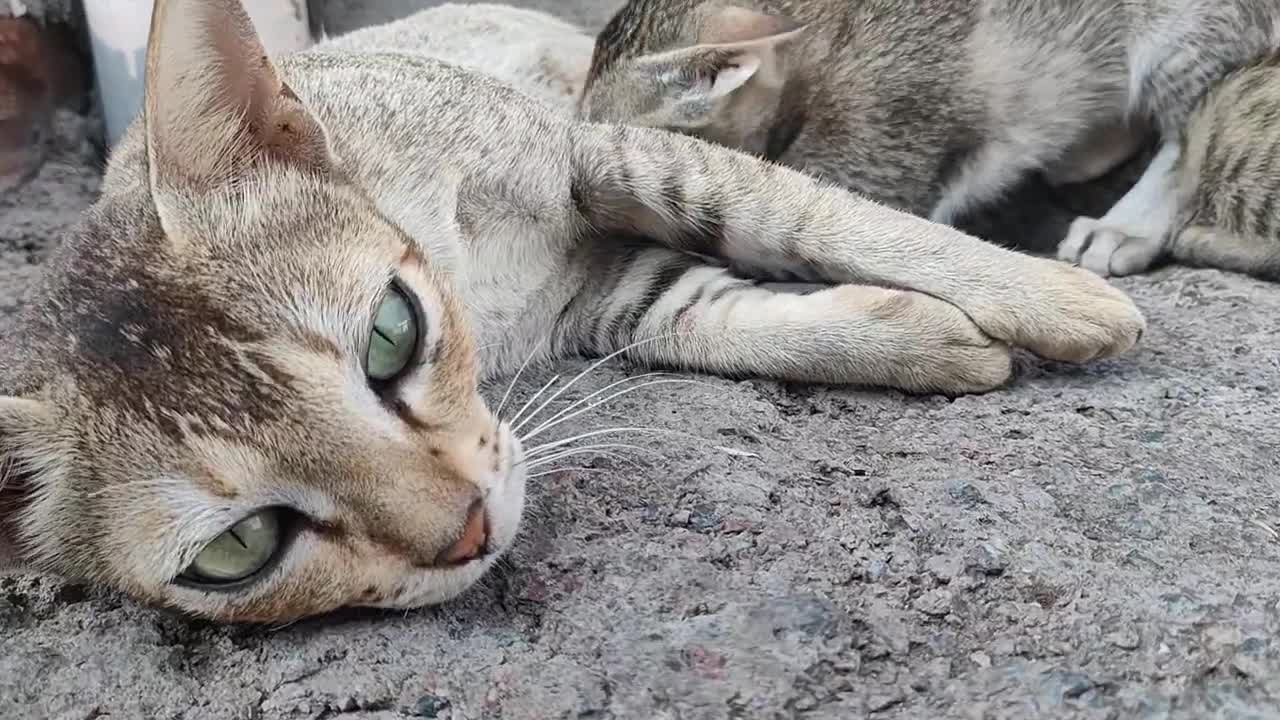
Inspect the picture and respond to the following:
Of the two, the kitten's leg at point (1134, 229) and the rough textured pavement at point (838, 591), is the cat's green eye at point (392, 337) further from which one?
the kitten's leg at point (1134, 229)

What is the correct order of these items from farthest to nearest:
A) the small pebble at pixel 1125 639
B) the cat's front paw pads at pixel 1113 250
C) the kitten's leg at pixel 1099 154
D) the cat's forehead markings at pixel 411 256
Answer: the kitten's leg at pixel 1099 154 < the cat's front paw pads at pixel 1113 250 < the cat's forehead markings at pixel 411 256 < the small pebble at pixel 1125 639

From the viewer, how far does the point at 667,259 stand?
5.48ft

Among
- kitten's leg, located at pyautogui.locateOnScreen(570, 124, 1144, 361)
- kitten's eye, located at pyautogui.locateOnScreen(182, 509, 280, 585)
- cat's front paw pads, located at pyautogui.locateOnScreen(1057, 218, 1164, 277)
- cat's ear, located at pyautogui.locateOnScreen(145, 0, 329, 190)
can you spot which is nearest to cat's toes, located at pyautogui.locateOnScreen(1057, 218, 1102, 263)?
cat's front paw pads, located at pyautogui.locateOnScreen(1057, 218, 1164, 277)

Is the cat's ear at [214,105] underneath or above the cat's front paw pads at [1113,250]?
above

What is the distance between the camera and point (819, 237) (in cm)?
146

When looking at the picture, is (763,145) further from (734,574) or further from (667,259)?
(734,574)

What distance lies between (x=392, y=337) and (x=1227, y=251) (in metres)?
1.38

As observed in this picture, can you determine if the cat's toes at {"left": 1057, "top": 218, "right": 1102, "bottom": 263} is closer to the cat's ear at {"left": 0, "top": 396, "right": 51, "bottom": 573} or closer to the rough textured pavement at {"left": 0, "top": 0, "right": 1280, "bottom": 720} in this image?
the rough textured pavement at {"left": 0, "top": 0, "right": 1280, "bottom": 720}

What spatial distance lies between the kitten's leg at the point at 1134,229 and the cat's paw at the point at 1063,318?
502mm

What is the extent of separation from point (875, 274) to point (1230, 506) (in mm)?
526

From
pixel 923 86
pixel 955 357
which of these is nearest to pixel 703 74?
pixel 923 86

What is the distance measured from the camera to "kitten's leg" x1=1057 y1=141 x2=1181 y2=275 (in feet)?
6.06

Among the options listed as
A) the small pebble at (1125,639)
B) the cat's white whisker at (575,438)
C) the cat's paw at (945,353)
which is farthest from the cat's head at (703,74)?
the small pebble at (1125,639)

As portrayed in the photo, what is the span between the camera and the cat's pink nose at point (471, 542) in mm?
1053
